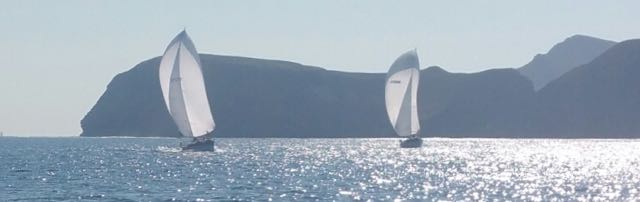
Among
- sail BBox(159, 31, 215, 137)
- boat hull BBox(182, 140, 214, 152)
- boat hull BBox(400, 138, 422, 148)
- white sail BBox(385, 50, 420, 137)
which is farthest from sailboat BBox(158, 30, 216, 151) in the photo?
boat hull BBox(400, 138, 422, 148)

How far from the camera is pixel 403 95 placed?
5364 inches

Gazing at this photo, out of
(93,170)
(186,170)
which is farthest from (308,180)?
(93,170)

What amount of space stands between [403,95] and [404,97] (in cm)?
27

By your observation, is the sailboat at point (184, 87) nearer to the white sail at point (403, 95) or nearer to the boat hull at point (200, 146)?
the boat hull at point (200, 146)

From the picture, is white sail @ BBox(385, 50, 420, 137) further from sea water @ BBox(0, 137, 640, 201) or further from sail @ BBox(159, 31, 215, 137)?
sea water @ BBox(0, 137, 640, 201)

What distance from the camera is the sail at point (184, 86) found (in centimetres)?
10394

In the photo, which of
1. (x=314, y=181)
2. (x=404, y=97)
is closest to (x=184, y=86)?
(x=404, y=97)

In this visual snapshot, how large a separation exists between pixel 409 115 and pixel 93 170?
60.0 metres

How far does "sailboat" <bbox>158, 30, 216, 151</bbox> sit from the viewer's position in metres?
104

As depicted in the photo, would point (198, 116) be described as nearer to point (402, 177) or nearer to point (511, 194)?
point (402, 177)

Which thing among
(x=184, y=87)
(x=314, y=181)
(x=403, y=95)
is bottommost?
(x=314, y=181)

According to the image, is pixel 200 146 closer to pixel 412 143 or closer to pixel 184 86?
pixel 184 86

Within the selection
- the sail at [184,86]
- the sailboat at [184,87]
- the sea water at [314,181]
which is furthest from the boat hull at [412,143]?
the sea water at [314,181]

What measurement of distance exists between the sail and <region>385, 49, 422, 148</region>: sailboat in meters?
33.2
